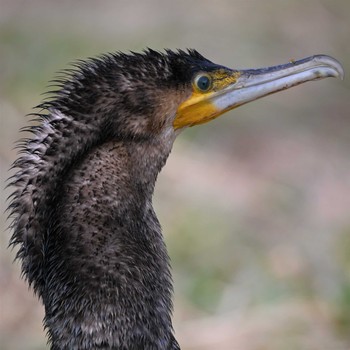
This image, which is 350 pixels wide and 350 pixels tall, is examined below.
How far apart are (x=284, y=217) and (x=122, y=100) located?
136 inches

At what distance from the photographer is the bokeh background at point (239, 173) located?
5648mm

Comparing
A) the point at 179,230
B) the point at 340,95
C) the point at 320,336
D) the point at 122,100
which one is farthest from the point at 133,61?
the point at 340,95

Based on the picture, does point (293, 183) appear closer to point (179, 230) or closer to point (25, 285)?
point (179, 230)

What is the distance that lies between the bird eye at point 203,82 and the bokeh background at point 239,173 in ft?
7.00

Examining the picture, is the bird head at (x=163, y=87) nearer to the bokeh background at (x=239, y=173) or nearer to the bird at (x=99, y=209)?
the bird at (x=99, y=209)

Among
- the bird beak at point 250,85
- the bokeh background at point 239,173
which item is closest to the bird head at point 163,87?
the bird beak at point 250,85

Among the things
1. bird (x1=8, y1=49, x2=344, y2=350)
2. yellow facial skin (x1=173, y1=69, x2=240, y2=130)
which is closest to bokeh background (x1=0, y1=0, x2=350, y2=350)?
yellow facial skin (x1=173, y1=69, x2=240, y2=130)

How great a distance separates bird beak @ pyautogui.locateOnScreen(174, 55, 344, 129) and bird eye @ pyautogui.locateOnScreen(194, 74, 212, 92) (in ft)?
0.07

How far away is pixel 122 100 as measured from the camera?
11.0ft

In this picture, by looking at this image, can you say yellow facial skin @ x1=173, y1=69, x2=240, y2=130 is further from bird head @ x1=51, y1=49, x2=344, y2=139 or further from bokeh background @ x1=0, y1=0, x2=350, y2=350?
bokeh background @ x1=0, y1=0, x2=350, y2=350

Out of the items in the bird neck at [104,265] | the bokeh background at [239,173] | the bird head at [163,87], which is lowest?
the bird neck at [104,265]

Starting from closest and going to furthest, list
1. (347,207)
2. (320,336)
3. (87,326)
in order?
(87,326)
(320,336)
(347,207)

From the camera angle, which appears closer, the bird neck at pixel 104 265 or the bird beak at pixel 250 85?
the bird neck at pixel 104 265

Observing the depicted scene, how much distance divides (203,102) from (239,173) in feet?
11.8
